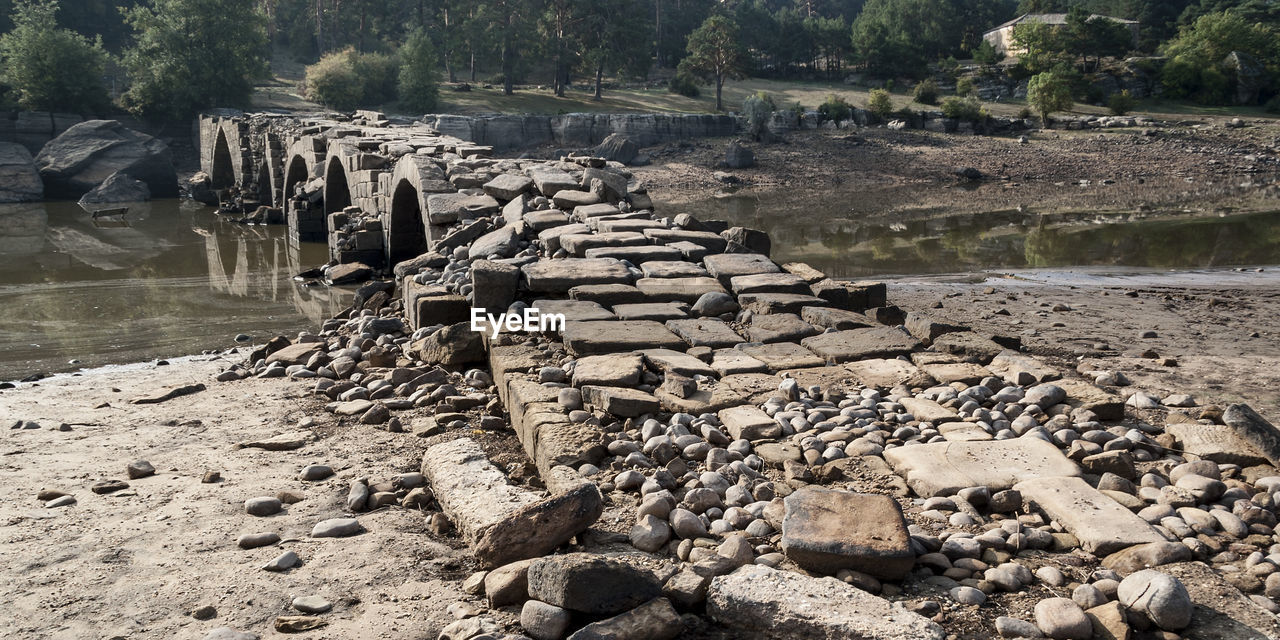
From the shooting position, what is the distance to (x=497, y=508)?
395 centimetres

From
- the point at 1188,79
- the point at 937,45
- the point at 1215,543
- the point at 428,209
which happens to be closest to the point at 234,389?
the point at 428,209

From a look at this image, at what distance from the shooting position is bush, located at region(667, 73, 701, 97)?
41.8 metres

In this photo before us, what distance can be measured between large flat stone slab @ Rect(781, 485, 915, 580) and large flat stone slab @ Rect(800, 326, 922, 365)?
6.98 ft

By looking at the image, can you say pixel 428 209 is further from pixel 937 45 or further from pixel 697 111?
pixel 937 45

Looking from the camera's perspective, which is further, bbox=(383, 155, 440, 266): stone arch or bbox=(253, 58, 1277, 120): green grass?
bbox=(253, 58, 1277, 120): green grass

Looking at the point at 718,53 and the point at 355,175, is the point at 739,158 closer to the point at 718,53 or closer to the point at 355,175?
the point at 718,53

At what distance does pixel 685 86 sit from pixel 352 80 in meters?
14.3

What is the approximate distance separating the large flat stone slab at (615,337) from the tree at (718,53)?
34.8 meters

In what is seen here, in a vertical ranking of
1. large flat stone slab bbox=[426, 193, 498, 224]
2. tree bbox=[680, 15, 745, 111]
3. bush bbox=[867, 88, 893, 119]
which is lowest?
large flat stone slab bbox=[426, 193, 498, 224]

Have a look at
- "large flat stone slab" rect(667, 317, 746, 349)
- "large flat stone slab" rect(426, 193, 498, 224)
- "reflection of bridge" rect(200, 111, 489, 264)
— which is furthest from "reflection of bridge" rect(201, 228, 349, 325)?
"large flat stone slab" rect(667, 317, 746, 349)

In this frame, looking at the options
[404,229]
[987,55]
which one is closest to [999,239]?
[404,229]

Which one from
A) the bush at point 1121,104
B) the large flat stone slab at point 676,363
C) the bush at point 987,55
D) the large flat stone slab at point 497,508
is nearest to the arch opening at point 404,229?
the large flat stone slab at point 676,363

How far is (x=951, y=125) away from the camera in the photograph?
1341 inches

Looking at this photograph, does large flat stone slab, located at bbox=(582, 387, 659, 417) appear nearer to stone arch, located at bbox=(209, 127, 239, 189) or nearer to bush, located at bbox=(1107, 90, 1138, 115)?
stone arch, located at bbox=(209, 127, 239, 189)
